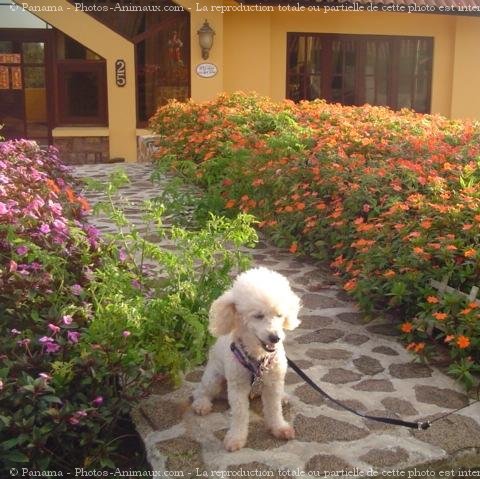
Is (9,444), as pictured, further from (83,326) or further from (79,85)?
(79,85)

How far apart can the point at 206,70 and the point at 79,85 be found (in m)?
2.72

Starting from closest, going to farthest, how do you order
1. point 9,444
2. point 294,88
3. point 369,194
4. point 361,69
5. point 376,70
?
point 9,444, point 369,194, point 294,88, point 361,69, point 376,70

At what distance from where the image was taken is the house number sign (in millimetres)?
13930

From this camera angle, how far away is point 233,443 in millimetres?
3076

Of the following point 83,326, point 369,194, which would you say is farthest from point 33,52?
point 83,326

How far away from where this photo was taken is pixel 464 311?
12.6 feet

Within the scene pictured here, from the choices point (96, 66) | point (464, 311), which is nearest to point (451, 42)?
point (96, 66)

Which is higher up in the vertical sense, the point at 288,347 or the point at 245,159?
the point at 245,159

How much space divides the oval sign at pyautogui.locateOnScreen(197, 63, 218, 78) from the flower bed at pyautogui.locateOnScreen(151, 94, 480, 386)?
4.36 metres

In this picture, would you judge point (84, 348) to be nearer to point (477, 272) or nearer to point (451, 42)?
point (477, 272)

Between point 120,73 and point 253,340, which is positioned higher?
point 120,73

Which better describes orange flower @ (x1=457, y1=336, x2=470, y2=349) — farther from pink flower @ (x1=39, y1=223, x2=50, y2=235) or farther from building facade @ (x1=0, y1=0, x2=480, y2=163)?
building facade @ (x1=0, y1=0, x2=480, y2=163)

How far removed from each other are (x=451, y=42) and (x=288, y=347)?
1350 centimetres

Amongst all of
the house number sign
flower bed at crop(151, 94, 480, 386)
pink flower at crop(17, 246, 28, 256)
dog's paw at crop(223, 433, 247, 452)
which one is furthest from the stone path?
the house number sign
